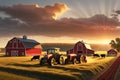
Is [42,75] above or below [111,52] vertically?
below

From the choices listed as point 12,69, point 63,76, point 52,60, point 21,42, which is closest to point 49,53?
point 52,60

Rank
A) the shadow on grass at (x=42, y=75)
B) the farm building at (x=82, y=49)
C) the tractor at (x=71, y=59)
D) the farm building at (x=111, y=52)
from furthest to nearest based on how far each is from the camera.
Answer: the farm building at (x=111, y=52) → the farm building at (x=82, y=49) → the tractor at (x=71, y=59) → the shadow on grass at (x=42, y=75)

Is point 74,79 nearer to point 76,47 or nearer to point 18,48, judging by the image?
point 18,48

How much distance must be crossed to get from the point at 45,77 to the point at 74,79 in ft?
11.9

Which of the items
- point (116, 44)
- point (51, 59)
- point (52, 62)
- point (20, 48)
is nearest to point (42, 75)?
point (51, 59)

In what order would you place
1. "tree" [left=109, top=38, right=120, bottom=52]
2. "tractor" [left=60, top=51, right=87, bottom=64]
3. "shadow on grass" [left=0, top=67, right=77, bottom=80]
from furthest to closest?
"tree" [left=109, top=38, right=120, bottom=52], "tractor" [left=60, top=51, right=87, bottom=64], "shadow on grass" [left=0, top=67, right=77, bottom=80]

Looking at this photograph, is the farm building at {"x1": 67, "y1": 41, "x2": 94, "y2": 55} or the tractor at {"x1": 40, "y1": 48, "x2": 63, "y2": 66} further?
the farm building at {"x1": 67, "y1": 41, "x2": 94, "y2": 55}

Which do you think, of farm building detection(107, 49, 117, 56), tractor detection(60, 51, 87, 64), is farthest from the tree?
Result: tractor detection(60, 51, 87, 64)

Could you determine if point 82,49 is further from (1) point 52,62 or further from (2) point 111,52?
(1) point 52,62

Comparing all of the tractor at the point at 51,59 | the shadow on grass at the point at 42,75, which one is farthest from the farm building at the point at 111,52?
the shadow on grass at the point at 42,75

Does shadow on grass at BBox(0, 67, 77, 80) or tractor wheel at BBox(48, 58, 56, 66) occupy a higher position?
tractor wheel at BBox(48, 58, 56, 66)

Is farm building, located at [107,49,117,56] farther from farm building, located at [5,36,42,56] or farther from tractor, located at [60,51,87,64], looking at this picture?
tractor, located at [60,51,87,64]

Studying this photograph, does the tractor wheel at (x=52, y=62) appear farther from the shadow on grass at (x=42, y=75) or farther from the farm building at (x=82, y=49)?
the farm building at (x=82, y=49)

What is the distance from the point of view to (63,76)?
3366 cm
